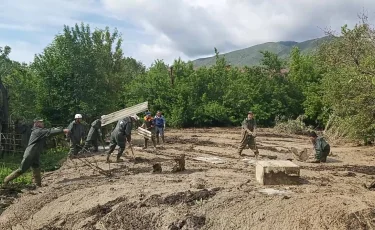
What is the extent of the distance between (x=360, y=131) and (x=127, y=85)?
18.9m

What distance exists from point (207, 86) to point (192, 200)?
2609cm

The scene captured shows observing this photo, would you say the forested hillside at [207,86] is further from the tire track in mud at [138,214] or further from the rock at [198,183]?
the tire track in mud at [138,214]

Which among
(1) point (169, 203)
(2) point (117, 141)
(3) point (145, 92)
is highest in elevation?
(3) point (145, 92)

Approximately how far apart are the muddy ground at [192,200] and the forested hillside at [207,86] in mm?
7319

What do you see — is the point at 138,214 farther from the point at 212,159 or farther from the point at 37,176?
the point at 212,159

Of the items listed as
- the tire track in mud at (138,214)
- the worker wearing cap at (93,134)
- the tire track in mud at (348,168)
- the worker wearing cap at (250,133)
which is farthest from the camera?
the worker wearing cap at (93,134)

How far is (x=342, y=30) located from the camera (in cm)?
2189

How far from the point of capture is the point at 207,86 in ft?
114

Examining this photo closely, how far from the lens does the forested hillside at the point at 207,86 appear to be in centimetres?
2075

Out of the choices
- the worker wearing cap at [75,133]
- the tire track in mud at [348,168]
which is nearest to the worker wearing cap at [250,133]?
the tire track in mud at [348,168]

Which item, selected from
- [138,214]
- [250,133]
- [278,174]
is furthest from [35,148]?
[250,133]

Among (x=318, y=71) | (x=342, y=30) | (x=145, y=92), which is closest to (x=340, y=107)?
(x=342, y=30)

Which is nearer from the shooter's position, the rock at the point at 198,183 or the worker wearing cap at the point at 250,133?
the rock at the point at 198,183

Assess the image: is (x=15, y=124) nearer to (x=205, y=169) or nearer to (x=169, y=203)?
(x=205, y=169)
